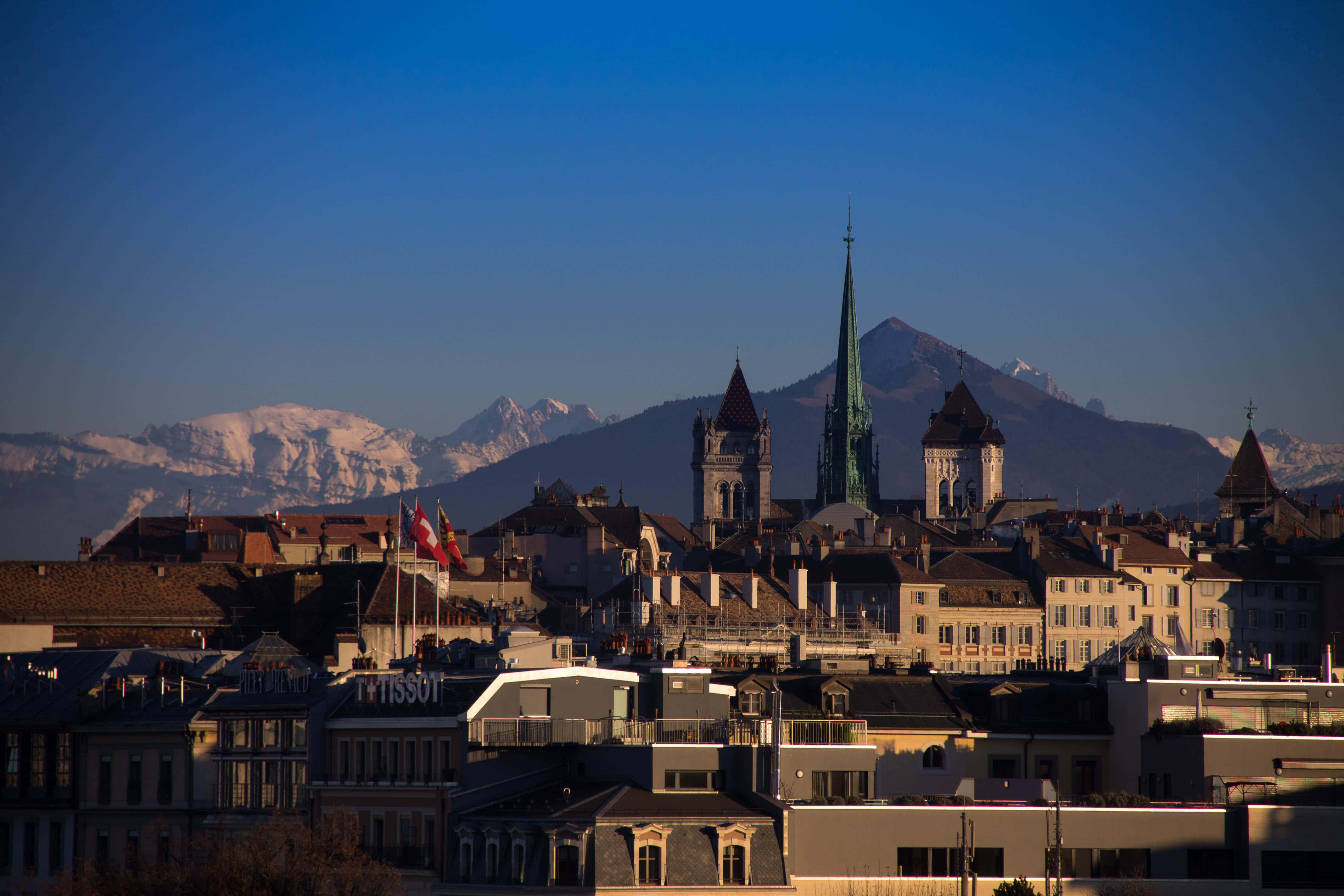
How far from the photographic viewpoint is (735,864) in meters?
50.7

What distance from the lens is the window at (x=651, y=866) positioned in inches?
1967

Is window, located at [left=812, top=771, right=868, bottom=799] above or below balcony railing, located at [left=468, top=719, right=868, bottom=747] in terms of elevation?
below

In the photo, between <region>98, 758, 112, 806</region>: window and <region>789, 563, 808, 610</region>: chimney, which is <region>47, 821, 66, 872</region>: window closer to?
<region>98, 758, 112, 806</region>: window

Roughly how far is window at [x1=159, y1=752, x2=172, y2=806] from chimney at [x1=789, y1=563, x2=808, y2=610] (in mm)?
57271

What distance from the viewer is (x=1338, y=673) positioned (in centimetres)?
6681

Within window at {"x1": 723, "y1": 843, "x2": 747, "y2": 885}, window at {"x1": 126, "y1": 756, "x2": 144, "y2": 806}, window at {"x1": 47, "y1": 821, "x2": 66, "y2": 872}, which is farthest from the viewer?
window at {"x1": 47, "y1": 821, "x2": 66, "y2": 872}

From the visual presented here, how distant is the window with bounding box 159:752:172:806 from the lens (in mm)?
63750

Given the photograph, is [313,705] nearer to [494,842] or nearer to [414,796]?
[414,796]

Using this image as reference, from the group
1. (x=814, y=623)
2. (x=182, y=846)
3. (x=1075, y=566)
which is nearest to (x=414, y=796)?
(x=182, y=846)

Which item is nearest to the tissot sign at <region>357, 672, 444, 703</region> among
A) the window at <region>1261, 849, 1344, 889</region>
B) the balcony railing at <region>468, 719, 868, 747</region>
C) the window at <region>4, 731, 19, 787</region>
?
the balcony railing at <region>468, 719, 868, 747</region>

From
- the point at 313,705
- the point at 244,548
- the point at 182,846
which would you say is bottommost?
the point at 182,846

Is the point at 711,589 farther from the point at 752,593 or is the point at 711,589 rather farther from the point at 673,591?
the point at 752,593

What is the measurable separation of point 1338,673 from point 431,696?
94.2 ft

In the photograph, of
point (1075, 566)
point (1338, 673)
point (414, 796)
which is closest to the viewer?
point (414, 796)
